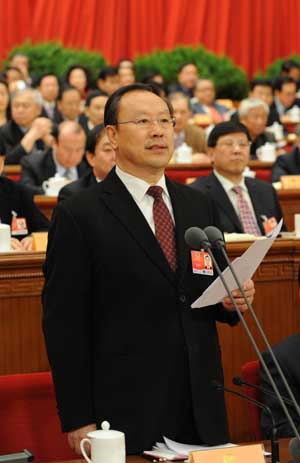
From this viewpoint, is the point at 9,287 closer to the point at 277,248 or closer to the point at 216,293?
the point at 277,248

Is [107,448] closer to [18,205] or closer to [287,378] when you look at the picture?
[287,378]

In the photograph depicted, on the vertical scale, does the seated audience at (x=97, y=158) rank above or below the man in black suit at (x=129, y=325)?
above

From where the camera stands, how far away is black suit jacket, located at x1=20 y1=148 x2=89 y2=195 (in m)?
7.29

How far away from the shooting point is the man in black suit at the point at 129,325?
2.54 meters

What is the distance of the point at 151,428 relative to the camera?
2.54 m

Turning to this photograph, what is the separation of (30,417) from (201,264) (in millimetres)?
680

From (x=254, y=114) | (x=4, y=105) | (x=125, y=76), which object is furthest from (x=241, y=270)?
(x=125, y=76)

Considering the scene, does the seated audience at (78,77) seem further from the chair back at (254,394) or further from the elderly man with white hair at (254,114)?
the chair back at (254,394)

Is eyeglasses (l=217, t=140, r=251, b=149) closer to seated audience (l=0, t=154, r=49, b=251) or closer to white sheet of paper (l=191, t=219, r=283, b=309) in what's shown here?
seated audience (l=0, t=154, r=49, b=251)

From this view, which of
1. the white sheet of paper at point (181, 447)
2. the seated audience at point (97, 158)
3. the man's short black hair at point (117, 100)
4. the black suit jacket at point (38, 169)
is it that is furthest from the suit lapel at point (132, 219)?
the black suit jacket at point (38, 169)

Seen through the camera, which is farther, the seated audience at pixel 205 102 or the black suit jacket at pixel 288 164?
the seated audience at pixel 205 102

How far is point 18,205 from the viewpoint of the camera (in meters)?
4.79

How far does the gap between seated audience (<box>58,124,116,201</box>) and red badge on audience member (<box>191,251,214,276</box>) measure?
8.03ft

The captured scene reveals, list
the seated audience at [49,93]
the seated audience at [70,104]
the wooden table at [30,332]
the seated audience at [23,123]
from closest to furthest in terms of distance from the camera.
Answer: the wooden table at [30,332] < the seated audience at [23,123] < the seated audience at [70,104] < the seated audience at [49,93]
